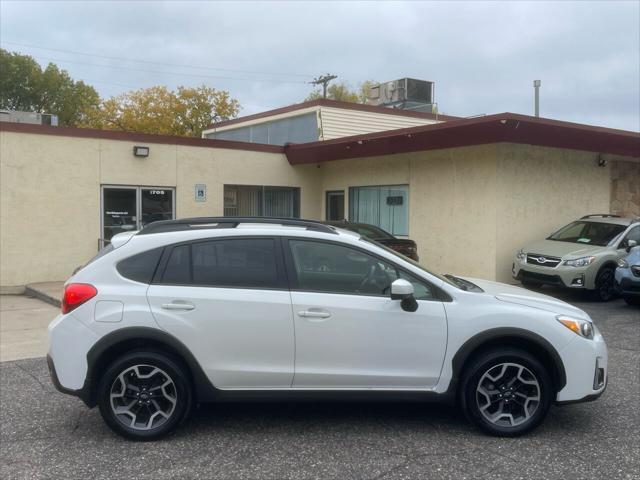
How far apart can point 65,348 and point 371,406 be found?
2.54 m

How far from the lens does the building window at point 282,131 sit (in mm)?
19672

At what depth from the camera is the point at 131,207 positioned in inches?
588

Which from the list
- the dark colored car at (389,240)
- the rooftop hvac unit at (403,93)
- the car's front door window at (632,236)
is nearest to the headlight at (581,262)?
the car's front door window at (632,236)

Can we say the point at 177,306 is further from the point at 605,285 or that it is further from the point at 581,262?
the point at 605,285

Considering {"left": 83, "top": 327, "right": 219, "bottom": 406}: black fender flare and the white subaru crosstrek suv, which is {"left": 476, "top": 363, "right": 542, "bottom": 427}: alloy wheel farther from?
{"left": 83, "top": 327, "right": 219, "bottom": 406}: black fender flare

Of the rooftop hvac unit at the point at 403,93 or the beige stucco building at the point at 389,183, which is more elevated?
the rooftop hvac unit at the point at 403,93

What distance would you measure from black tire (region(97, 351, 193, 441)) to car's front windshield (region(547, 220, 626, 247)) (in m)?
9.55

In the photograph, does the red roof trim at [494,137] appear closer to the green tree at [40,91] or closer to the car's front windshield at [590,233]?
the car's front windshield at [590,233]

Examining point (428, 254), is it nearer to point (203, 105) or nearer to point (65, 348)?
point (65, 348)

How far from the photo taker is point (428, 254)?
14.8m

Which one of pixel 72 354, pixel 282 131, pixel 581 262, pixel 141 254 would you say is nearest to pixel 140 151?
pixel 282 131

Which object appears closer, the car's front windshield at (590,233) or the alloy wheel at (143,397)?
the alloy wheel at (143,397)

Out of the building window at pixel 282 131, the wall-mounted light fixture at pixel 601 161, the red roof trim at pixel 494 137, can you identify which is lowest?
the wall-mounted light fixture at pixel 601 161

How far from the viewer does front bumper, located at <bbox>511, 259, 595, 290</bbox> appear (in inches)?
436
